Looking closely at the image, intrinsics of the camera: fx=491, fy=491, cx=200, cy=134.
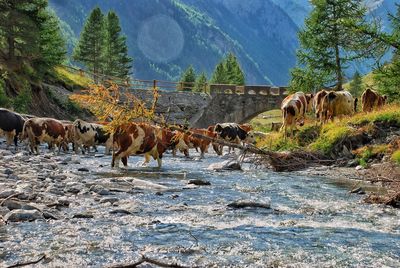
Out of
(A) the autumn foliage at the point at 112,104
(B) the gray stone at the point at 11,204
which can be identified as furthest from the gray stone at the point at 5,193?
(A) the autumn foliage at the point at 112,104

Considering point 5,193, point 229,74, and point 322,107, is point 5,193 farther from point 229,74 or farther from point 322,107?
point 229,74

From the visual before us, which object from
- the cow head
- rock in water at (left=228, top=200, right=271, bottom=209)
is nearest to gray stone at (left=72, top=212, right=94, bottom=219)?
rock in water at (left=228, top=200, right=271, bottom=209)

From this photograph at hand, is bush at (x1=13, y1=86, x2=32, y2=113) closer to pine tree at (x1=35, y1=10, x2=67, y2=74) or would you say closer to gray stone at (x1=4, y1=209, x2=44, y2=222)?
pine tree at (x1=35, y1=10, x2=67, y2=74)

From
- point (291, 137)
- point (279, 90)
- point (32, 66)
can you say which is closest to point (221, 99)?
point (279, 90)

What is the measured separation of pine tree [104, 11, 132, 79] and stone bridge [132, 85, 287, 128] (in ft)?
99.0

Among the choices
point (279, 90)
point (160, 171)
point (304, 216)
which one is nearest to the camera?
point (304, 216)

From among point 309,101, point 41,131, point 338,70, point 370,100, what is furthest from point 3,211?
point 338,70

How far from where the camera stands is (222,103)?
180 ft

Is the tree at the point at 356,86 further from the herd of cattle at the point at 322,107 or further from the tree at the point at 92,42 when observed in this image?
the herd of cattle at the point at 322,107

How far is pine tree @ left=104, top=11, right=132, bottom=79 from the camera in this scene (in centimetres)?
8100

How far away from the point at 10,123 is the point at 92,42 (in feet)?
191

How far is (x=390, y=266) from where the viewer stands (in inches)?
228

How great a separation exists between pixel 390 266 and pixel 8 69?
3559cm

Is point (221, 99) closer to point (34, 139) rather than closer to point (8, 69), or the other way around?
point (8, 69)
